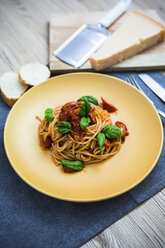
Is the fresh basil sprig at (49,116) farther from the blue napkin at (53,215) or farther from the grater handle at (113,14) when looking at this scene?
the grater handle at (113,14)

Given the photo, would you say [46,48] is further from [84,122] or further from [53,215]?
[53,215]

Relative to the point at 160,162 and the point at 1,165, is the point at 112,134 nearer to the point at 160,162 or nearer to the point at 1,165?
the point at 160,162

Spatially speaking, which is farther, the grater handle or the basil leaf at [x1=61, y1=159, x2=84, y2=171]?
the grater handle

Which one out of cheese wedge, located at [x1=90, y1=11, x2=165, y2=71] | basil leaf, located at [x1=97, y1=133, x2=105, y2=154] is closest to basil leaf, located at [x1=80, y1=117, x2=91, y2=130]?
basil leaf, located at [x1=97, y1=133, x2=105, y2=154]

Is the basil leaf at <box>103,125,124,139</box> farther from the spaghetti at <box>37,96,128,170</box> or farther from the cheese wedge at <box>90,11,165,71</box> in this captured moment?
the cheese wedge at <box>90,11,165,71</box>

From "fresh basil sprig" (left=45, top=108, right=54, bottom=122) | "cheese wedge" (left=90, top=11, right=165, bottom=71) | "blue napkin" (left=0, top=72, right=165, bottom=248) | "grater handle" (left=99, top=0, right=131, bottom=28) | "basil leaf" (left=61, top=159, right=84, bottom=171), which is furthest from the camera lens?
"grater handle" (left=99, top=0, right=131, bottom=28)
